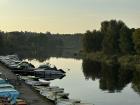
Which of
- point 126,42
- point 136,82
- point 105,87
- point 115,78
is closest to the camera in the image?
point 105,87

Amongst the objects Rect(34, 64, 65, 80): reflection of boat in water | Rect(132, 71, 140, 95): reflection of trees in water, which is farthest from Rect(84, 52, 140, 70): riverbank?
Rect(34, 64, 65, 80): reflection of boat in water

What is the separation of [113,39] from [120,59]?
13.6m

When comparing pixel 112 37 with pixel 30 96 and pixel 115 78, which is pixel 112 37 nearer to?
pixel 115 78

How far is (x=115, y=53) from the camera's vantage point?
13238 cm

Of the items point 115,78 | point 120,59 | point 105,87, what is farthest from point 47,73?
point 120,59

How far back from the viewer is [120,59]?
12300 cm

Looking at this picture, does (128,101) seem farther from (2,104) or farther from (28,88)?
(2,104)

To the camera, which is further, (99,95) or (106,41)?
(106,41)

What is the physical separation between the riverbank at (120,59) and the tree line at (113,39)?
1900 millimetres

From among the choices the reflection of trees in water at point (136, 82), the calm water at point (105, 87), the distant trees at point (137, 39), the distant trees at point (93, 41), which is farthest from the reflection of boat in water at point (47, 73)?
the distant trees at point (93, 41)

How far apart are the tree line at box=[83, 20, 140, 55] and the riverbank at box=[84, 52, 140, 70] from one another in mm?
1900

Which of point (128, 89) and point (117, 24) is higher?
point (117, 24)

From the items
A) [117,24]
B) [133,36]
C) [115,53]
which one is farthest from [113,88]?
[117,24]

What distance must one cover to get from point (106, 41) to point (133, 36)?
704 inches
